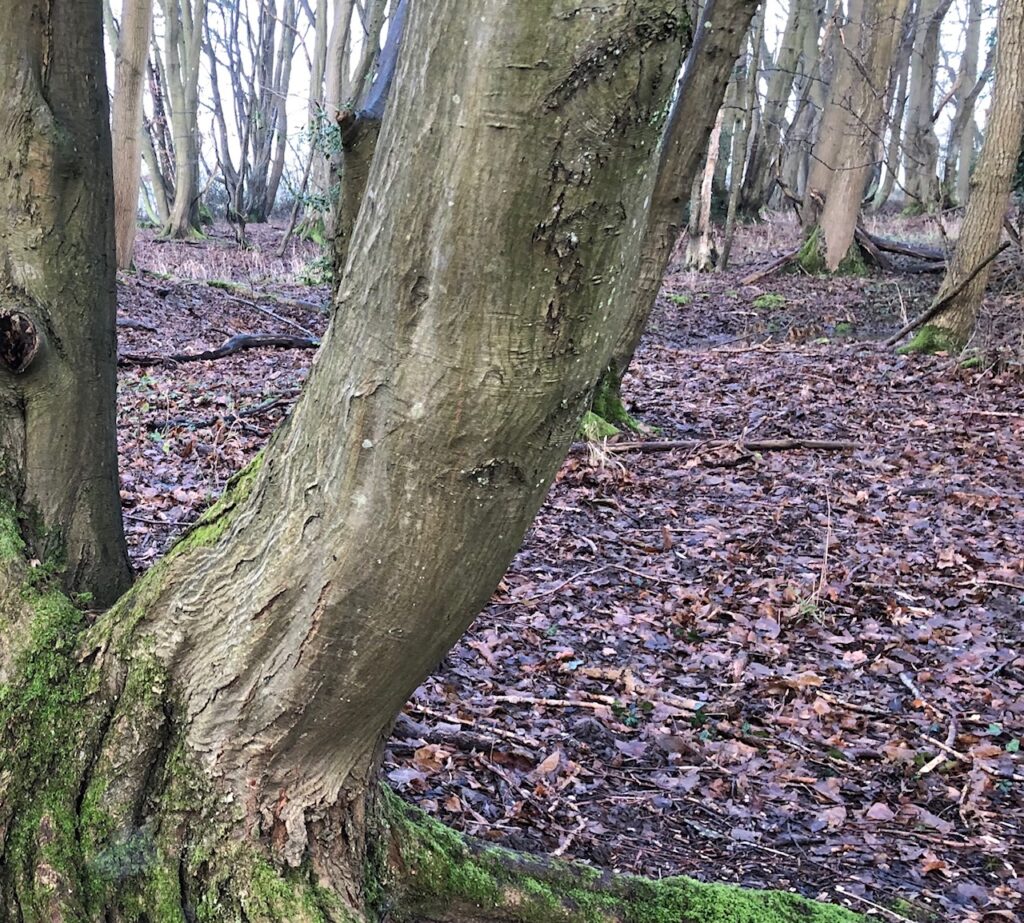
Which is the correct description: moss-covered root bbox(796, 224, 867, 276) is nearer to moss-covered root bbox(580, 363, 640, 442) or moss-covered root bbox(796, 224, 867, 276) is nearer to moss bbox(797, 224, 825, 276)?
moss bbox(797, 224, 825, 276)

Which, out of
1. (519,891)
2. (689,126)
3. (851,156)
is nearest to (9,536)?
(519,891)

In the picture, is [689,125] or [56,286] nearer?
[56,286]

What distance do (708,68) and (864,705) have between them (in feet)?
16.5

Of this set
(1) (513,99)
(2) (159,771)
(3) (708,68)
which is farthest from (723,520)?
(1) (513,99)

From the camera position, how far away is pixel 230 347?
31.2 ft

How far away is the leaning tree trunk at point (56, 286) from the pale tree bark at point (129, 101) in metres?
10.7

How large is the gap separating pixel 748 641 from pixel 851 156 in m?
13.7

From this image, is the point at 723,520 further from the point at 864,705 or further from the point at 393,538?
the point at 393,538

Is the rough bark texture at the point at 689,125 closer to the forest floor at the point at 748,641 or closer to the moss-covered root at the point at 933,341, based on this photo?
the forest floor at the point at 748,641

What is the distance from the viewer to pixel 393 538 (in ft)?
4.95

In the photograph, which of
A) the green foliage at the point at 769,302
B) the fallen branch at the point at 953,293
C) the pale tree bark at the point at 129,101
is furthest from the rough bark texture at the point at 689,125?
the pale tree bark at the point at 129,101

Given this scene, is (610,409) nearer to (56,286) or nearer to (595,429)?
(595,429)

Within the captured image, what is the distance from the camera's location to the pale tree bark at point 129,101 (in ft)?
39.2

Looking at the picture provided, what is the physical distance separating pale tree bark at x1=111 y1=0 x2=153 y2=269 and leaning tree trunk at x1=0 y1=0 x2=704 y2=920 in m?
11.4
